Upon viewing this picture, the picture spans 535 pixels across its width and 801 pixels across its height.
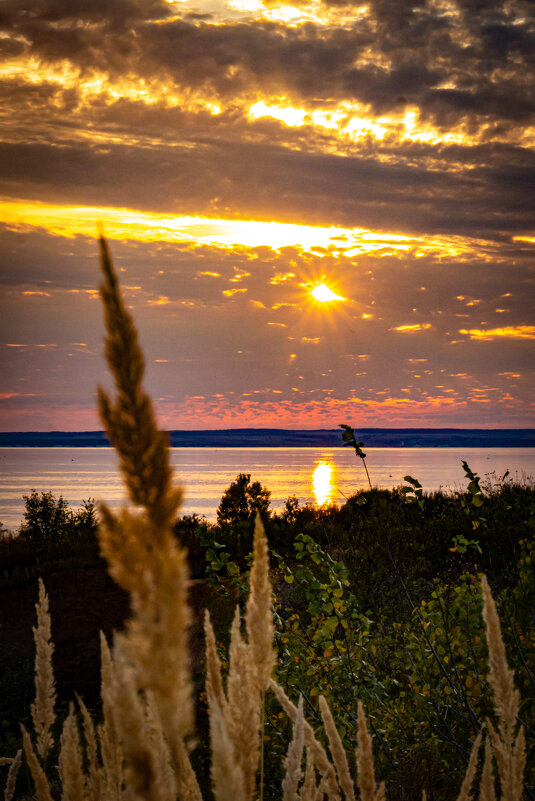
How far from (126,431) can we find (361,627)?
6.26m

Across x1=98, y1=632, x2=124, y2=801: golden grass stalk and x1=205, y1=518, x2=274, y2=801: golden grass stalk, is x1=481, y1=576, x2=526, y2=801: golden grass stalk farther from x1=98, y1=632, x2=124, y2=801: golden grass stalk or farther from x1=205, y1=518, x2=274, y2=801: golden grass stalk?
x1=98, y1=632, x2=124, y2=801: golden grass stalk

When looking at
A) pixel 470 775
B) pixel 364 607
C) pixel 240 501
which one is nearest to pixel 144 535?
pixel 470 775

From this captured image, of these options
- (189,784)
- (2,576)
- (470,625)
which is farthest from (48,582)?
(189,784)

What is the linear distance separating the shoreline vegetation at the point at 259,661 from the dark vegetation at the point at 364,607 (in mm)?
41

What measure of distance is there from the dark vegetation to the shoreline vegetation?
4 centimetres

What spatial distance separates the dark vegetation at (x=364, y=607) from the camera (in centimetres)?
514

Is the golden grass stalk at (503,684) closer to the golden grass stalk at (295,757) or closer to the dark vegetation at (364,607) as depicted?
the golden grass stalk at (295,757)

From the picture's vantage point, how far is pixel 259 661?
1429 millimetres

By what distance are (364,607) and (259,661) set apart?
11308 millimetres

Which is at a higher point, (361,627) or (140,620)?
(140,620)

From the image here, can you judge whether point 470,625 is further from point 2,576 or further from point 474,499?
point 2,576

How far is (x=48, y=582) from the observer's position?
1556 cm

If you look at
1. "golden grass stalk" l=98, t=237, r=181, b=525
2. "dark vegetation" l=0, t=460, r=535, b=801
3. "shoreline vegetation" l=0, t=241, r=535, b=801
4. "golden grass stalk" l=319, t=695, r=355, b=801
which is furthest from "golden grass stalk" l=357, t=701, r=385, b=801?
"dark vegetation" l=0, t=460, r=535, b=801

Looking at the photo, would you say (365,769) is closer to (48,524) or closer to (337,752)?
(337,752)
